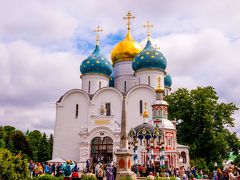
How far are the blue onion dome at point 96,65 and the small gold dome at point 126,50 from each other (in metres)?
3.34

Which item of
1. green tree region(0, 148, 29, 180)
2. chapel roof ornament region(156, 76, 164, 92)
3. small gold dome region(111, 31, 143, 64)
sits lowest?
green tree region(0, 148, 29, 180)

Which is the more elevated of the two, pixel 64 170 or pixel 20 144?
pixel 20 144

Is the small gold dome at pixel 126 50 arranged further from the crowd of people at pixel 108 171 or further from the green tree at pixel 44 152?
the crowd of people at pixel 108 171

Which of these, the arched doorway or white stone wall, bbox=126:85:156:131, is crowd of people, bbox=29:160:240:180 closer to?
the arched doorway

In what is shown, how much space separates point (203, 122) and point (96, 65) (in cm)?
1333

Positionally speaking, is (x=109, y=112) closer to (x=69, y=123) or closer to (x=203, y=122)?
(x=69, y=123)

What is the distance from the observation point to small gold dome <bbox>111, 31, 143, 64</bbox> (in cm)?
3675

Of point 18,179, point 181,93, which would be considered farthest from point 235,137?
point 18,179

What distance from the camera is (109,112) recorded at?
30.8m

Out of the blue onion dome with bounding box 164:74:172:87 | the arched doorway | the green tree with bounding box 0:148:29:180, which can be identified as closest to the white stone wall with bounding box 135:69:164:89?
the arched doorway

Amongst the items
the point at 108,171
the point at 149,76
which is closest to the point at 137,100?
the point at 149,76

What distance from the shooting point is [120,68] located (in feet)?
121

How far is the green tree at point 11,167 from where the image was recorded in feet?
32.5

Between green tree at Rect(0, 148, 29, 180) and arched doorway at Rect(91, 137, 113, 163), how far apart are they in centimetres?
1762
